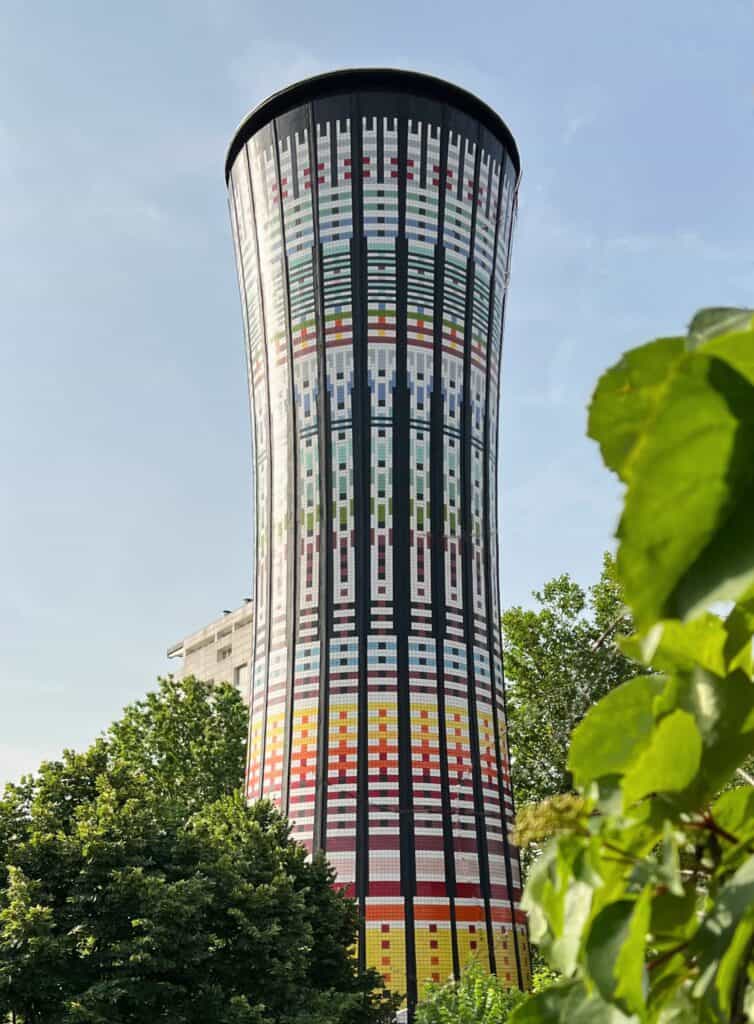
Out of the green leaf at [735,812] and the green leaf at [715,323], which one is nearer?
the green leaf at [715,323]

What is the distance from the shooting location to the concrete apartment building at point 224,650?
1409 inches

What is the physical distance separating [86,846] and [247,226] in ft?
45.6

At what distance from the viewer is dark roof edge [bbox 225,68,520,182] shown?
1945cm

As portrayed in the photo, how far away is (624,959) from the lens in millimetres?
377

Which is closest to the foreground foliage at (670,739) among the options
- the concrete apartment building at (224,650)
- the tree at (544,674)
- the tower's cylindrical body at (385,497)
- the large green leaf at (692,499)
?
the large green leaf at (692,499)

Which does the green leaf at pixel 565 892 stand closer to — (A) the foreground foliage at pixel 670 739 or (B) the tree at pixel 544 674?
(A) the foreground foliage at pixel 670 739

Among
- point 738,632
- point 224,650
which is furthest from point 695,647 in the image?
point 224,650

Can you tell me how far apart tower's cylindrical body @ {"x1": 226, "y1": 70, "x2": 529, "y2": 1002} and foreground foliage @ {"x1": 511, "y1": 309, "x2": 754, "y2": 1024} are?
1624cm

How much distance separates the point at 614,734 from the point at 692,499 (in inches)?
6.7

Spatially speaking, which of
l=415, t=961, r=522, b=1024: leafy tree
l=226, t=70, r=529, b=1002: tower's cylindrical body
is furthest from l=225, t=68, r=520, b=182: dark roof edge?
l=415, t=961, r=522, b=1024: leafy tree

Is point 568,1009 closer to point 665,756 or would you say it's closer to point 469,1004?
point 665,756

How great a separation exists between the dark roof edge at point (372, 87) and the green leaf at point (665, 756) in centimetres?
2080

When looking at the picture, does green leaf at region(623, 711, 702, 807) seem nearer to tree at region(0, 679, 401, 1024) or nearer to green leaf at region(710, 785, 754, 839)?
green leaf at region(710, 785, 754, 839)

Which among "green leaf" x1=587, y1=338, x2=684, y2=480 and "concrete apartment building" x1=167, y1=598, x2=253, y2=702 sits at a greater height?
"concrete apartment building" x1=167, y1=598, x2=253, y2=702
